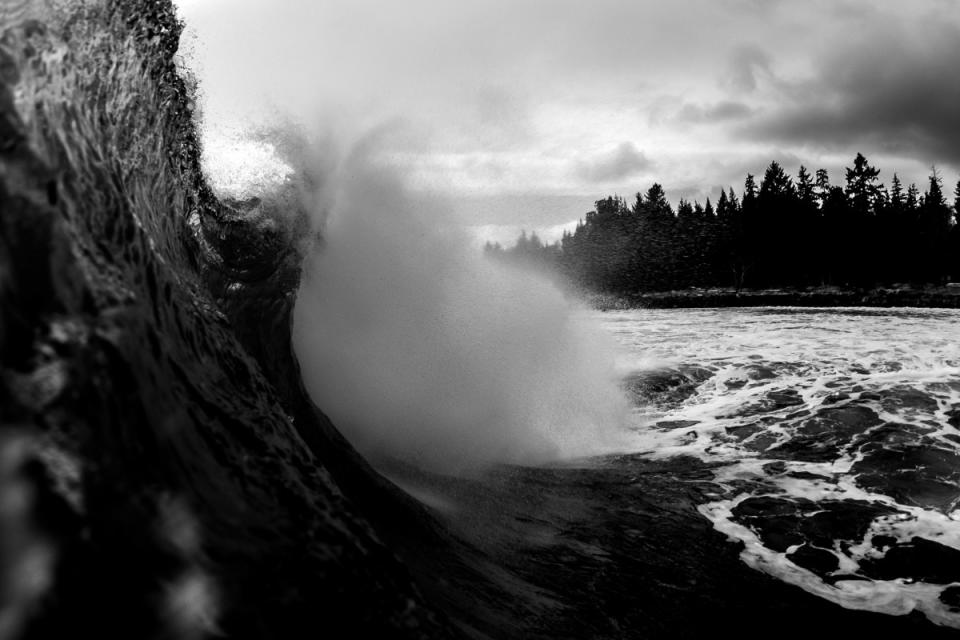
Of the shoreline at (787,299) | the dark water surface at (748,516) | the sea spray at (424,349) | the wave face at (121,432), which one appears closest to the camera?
the wave face at (121,432)

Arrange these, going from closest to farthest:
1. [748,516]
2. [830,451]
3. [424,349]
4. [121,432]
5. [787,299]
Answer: [121,432] → [748,516] → [830,451] → [424,349] → [787,299]

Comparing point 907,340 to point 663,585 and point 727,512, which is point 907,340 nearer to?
point 727,512

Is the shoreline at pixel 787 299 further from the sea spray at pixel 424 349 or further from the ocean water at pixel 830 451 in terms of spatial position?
the sea spray at pixel 424 349

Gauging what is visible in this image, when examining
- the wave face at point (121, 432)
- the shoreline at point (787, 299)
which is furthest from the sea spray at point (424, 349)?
the shoreline at point (787, 299)

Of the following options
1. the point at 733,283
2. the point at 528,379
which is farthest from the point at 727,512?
the point at 733,283

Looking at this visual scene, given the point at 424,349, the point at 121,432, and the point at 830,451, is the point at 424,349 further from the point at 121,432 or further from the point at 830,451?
the point at 121,432

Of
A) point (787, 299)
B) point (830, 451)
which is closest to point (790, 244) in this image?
point (787, 299)
